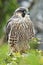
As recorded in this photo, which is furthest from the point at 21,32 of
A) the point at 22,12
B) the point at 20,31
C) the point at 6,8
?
the point at 6,8

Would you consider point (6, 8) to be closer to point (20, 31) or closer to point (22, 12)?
point (22, 12)

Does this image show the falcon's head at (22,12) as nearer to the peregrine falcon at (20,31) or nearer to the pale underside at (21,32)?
the peregrine falcon at (20,31)

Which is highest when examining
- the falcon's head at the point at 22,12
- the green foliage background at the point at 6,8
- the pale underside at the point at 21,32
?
the green foliage background at the point at 6,8

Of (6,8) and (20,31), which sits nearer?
(20,31)

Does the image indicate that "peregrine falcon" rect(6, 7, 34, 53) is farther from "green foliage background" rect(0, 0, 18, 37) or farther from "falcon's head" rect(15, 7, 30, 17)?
"green foliage background" rect(0, 0, 18, 37)

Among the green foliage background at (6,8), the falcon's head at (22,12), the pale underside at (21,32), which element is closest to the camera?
the pale underside at (21,32)

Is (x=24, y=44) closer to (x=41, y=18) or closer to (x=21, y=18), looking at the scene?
(x=21, y=18)

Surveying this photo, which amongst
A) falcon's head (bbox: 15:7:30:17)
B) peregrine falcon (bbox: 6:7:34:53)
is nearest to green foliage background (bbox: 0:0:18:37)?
falcon's head (bbox: 15:7:30:17)

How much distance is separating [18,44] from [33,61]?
3.42 meters

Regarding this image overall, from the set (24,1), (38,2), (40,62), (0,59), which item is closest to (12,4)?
(38,2)

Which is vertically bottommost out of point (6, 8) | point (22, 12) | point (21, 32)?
point (21, 32)

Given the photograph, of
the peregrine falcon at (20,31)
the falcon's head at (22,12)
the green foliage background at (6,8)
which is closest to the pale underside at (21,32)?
the peregrine falcon at (20,31)

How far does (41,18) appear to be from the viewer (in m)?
21.1

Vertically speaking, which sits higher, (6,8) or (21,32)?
(6,8)
